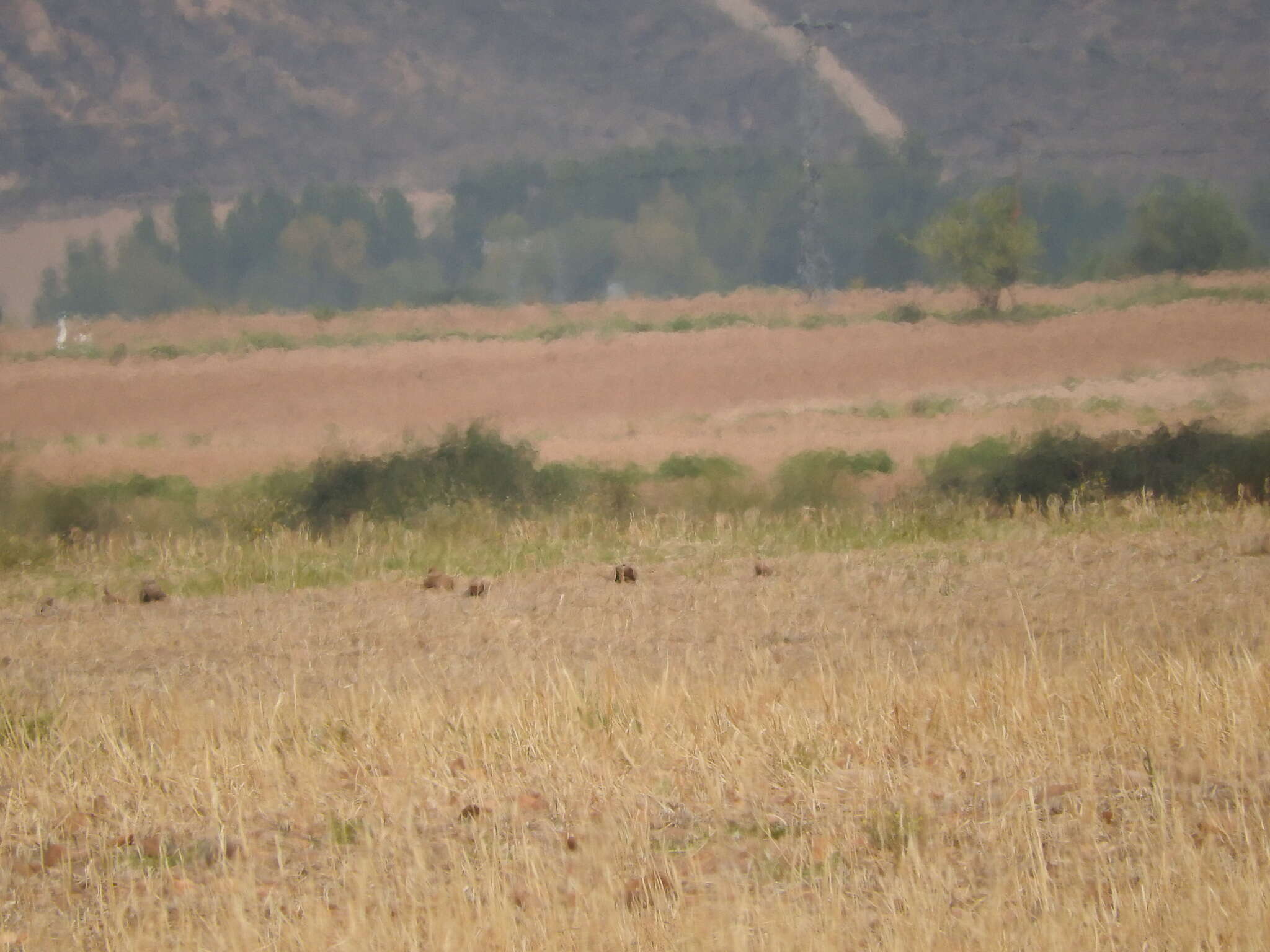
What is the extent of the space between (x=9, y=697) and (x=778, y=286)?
34.7 meters

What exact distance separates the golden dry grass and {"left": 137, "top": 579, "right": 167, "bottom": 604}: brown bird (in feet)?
7.69

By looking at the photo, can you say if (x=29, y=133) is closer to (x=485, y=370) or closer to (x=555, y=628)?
(x=485, y=370)

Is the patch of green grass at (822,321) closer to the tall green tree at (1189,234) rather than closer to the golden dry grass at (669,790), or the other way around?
the tall green tree at (1189,234)

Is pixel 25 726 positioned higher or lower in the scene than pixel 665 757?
lower

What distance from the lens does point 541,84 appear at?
59.5 m

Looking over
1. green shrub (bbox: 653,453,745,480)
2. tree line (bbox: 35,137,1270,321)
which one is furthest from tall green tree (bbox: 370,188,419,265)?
green shrub (bbox: 653,453,745,480)

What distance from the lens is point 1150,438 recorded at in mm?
18109

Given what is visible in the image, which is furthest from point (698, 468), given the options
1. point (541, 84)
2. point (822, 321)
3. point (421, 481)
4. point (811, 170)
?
point (541, 84)

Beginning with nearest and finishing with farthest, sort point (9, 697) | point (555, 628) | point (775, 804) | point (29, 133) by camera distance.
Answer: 1. point (775, 804)
2. point (9, 697)
3. point (555, 628)
4. point (29, 133)

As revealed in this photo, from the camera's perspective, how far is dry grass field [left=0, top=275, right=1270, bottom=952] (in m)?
4.20

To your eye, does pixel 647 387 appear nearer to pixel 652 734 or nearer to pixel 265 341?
pixel 265 341

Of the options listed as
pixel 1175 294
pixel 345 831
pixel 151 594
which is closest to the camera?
pixel 345 831

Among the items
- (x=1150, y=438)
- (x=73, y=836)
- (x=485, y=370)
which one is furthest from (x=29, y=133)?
(x=73, y=836)

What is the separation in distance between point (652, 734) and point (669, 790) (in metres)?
0.69
